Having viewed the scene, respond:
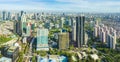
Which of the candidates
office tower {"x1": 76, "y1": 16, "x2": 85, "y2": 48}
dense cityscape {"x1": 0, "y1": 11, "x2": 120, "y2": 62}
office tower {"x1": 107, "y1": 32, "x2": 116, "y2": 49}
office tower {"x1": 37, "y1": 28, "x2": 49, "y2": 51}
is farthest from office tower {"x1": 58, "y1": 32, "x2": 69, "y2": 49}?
office tower {"x1": 107, "y1": 32, "x2": 116, "y2": 49}

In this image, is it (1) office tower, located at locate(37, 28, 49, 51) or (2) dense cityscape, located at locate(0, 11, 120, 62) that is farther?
(1) office tower, located at locate(37, 28, 49, 51)

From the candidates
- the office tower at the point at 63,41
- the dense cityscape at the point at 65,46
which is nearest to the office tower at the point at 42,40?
the dense cityscape at the point at 65,46

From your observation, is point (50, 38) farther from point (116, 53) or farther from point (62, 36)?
point (116, 53)

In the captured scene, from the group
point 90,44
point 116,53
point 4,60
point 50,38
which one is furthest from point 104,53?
point 4,60

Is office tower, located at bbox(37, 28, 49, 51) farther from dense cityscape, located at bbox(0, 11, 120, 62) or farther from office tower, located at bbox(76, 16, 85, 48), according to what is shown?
office tower, located at bbox(76, 16, 85, 48)

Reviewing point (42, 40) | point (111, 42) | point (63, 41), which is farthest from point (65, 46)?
point (111, 42)

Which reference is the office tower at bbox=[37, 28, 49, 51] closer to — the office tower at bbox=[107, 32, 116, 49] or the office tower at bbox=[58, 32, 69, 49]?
the office tower at bbox=[58, 32, 69, 49]

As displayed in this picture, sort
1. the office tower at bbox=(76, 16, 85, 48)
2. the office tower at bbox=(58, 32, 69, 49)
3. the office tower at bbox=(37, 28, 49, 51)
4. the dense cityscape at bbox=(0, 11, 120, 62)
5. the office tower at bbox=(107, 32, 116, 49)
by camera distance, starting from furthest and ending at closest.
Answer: the office tower at bbox=(76, 16, 85, 48), the office tower at bbox=(107, 32, 116, 49), the office tower at bbox=(37, 28, 49, 51), the office tower at bbox=(58, 32, 69, 49), the dense cityscape at bbox=(0, 11, 120, 62)

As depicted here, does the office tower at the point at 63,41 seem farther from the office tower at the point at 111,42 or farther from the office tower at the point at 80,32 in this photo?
the office tower at the point at 111,42

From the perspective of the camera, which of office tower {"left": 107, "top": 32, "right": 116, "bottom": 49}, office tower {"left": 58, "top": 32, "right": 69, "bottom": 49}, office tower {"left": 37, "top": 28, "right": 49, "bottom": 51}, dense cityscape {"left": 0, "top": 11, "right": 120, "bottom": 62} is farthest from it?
office tower {"left": 107, "top": 32, "right": 116, "bottom": 49}

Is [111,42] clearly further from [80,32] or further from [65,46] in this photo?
[65,46]

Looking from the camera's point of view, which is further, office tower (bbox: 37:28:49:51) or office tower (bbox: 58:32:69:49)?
office tower (bbox: 37:28:49:51)
